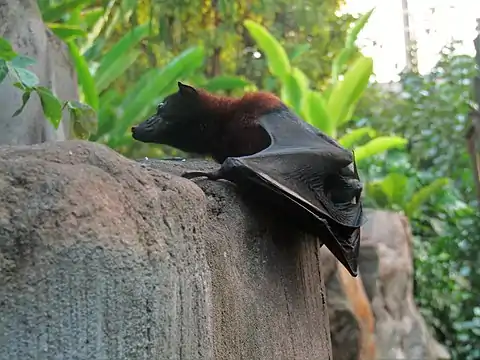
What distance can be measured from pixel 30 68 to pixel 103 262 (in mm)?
1495

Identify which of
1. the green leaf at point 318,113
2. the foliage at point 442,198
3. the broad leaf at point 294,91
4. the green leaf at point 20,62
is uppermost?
the green leaf at point 20,62

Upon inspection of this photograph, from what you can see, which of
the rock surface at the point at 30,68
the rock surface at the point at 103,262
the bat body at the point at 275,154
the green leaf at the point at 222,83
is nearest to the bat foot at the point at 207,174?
the bat body at the point at 275,154

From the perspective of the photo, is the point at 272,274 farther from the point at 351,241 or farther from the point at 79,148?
the point at 79,148

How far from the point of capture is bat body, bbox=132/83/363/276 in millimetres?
1075

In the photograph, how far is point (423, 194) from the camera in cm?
451

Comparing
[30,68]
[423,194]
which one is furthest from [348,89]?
[30,68]

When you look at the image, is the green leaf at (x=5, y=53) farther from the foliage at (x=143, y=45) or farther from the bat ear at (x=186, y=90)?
the foliage at (x=143, y=45)

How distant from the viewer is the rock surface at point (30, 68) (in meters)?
1.92

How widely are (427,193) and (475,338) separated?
37.7 inches

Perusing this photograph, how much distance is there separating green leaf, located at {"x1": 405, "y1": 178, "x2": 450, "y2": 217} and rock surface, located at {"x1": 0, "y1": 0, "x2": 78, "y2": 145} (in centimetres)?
288

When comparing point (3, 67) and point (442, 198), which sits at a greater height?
point (3, 67)

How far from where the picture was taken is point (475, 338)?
4336mm

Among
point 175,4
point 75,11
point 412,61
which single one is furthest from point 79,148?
point 412,61

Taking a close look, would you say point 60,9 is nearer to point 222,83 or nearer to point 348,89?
point 222,83
